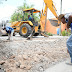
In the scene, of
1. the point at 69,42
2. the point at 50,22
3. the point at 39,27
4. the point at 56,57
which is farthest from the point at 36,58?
the point at 50,22

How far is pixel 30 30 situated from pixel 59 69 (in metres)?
7.77

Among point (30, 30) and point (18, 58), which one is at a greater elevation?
point (30, 30)

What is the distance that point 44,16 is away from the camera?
38.7ft

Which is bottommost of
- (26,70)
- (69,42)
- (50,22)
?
(26,70)

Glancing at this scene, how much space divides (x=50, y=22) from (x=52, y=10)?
803 cm

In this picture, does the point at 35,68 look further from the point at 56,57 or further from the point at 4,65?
the point at 56,57

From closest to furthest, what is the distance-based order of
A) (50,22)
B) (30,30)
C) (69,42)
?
1. (69,42)
2. (30,30)
3. (50,22)

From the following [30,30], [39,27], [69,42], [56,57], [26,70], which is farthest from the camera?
[39,27]

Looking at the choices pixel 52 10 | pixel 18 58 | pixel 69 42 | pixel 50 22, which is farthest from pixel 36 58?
pixel 50 22

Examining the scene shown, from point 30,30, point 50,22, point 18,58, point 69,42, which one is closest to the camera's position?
point 69,42

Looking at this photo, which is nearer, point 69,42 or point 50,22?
point 69,42

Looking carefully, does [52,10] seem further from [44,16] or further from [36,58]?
[36,58]

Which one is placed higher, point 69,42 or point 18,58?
point 69,42

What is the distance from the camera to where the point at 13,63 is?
3.26m
